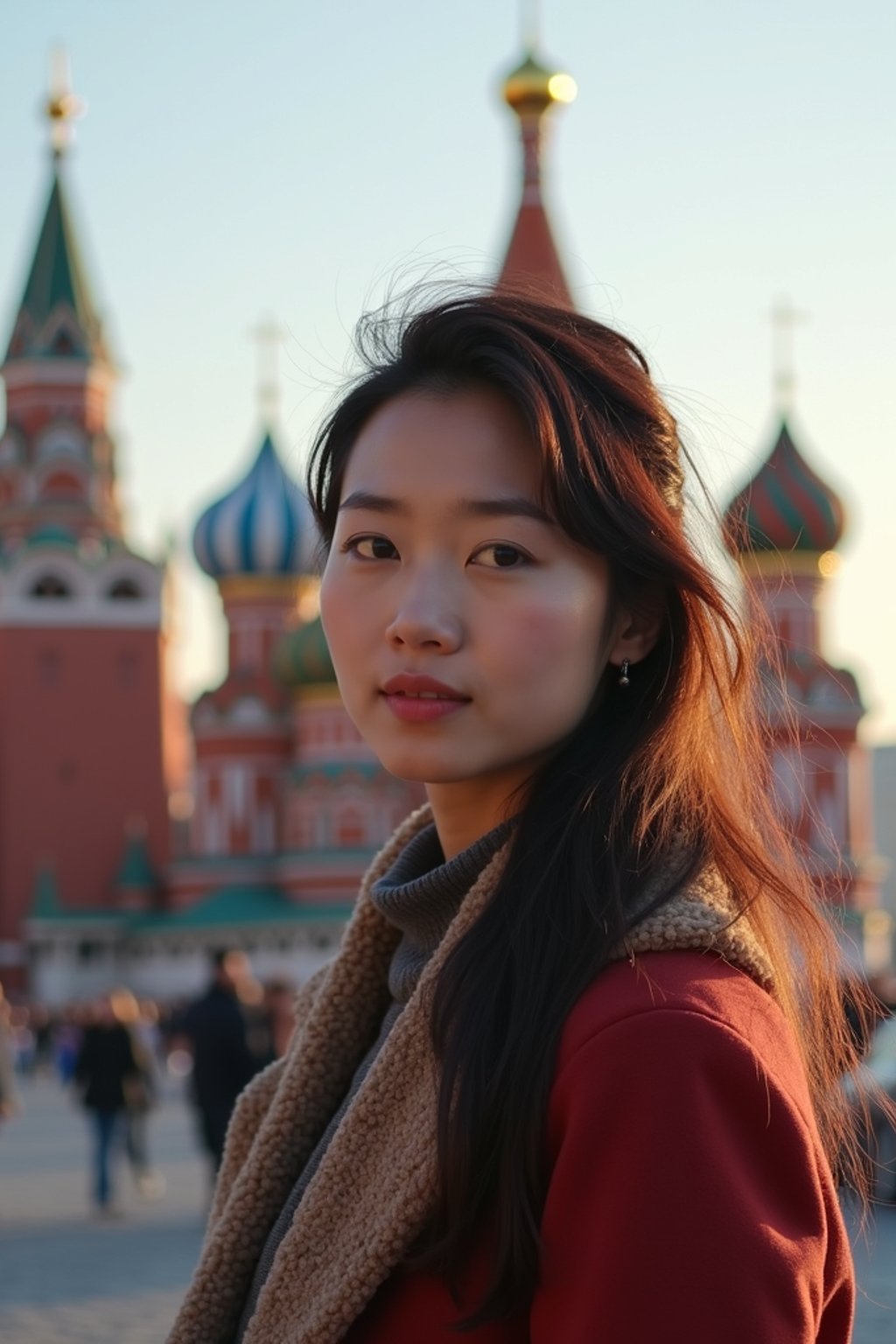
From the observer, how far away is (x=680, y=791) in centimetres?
179

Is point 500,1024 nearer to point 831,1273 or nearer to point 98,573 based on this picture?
point 831,1273

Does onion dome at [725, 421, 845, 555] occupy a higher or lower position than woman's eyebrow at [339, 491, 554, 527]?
lower

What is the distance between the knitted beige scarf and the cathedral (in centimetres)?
3427

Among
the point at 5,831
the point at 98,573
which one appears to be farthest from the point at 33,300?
the point at 5,831

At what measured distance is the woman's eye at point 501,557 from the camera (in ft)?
5.77

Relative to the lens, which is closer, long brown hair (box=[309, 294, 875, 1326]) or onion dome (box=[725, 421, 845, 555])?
long brown hair (box=[309, 294, 875, 1326])

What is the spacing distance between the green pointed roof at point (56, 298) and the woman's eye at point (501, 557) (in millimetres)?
43694

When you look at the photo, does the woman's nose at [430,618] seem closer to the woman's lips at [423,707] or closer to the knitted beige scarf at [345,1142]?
the woman's lips at [423,707]

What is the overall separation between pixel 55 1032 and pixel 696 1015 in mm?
35527

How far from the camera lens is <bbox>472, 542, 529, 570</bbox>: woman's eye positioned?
5.77 ft

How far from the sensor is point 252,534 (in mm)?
42812

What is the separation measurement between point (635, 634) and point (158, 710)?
4272cm

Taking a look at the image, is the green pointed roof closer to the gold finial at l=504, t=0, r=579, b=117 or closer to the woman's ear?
the gold finial at l=504, t=0, r=579, b=117

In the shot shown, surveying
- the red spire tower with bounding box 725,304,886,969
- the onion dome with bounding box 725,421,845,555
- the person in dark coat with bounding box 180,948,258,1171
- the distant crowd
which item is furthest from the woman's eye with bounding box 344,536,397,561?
the onion dome with bounding box 725,421,845,555
